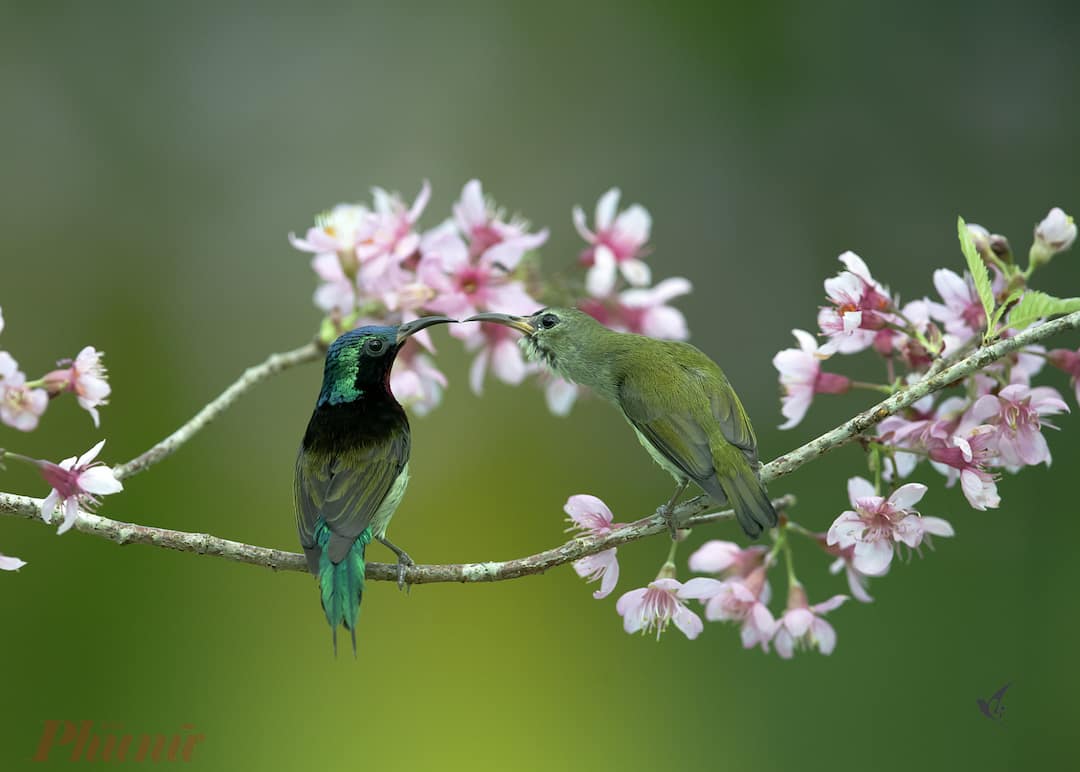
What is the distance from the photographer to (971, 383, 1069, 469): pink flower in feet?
5.45

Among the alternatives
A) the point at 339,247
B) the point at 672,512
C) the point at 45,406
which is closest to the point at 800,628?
the point at 672,512

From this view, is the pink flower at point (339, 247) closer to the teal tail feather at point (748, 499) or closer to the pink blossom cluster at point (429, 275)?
the pink blossom cluster at point (429, 275)

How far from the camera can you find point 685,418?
5.74 feet

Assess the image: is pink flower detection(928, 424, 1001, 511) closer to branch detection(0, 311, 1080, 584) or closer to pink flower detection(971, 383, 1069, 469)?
pink flower detection(971, 383, 1069, 469)

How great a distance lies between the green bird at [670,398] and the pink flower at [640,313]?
19.3 inches

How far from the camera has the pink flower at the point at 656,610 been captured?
5.54 feet

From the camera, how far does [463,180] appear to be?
5.39 metres

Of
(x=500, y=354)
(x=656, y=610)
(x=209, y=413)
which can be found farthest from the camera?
(x=500, y=354)

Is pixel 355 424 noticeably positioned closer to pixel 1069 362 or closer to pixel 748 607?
Result: pixel 748 607

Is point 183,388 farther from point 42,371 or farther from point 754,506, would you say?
point 754,506

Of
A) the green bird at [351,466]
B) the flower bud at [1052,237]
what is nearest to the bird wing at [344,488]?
the green bird at [351,466]

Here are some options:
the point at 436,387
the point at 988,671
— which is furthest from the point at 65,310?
the point at 988,671

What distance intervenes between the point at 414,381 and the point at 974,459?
1085 mm

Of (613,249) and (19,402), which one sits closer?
(19,402)
